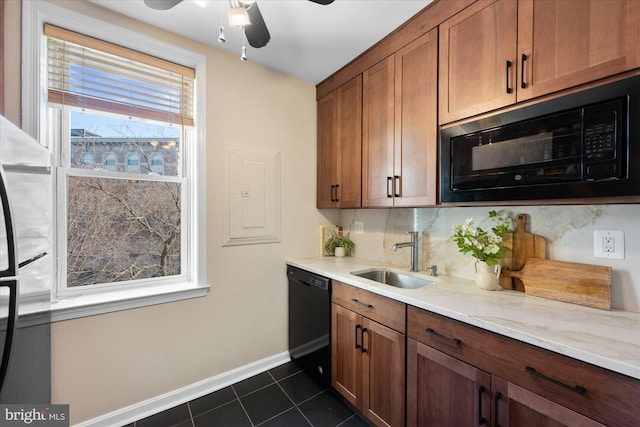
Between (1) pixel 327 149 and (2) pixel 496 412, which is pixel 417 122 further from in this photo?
(2) pixel 496 412

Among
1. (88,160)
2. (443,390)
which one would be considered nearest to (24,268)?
(88,160)

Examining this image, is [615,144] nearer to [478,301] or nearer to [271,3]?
[478,301]

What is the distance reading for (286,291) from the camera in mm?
2426

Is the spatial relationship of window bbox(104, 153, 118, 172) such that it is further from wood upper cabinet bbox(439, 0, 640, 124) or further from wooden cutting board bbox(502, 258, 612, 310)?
wooden cutting board bbox(502, 258, 612, 310)

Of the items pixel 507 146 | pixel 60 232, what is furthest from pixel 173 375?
pixel 507 146

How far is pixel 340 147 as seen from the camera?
91.7 inches

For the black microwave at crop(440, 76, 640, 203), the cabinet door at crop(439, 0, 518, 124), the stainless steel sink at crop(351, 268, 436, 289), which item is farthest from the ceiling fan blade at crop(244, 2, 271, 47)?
the stainless steel sink at crop(351, 268, 436, 289)

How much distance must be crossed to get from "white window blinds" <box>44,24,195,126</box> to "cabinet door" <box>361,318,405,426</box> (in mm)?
2010

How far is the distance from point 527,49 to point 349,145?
126cm

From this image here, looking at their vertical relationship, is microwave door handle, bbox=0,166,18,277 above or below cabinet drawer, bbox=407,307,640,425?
above

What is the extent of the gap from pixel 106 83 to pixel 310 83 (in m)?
1.63

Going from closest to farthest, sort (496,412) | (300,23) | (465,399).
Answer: (496,412), (465,399), (300,23)

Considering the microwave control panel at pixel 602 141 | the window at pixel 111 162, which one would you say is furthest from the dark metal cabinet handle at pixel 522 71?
the window at pixel 111 162

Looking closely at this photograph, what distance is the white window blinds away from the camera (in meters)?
1.55
